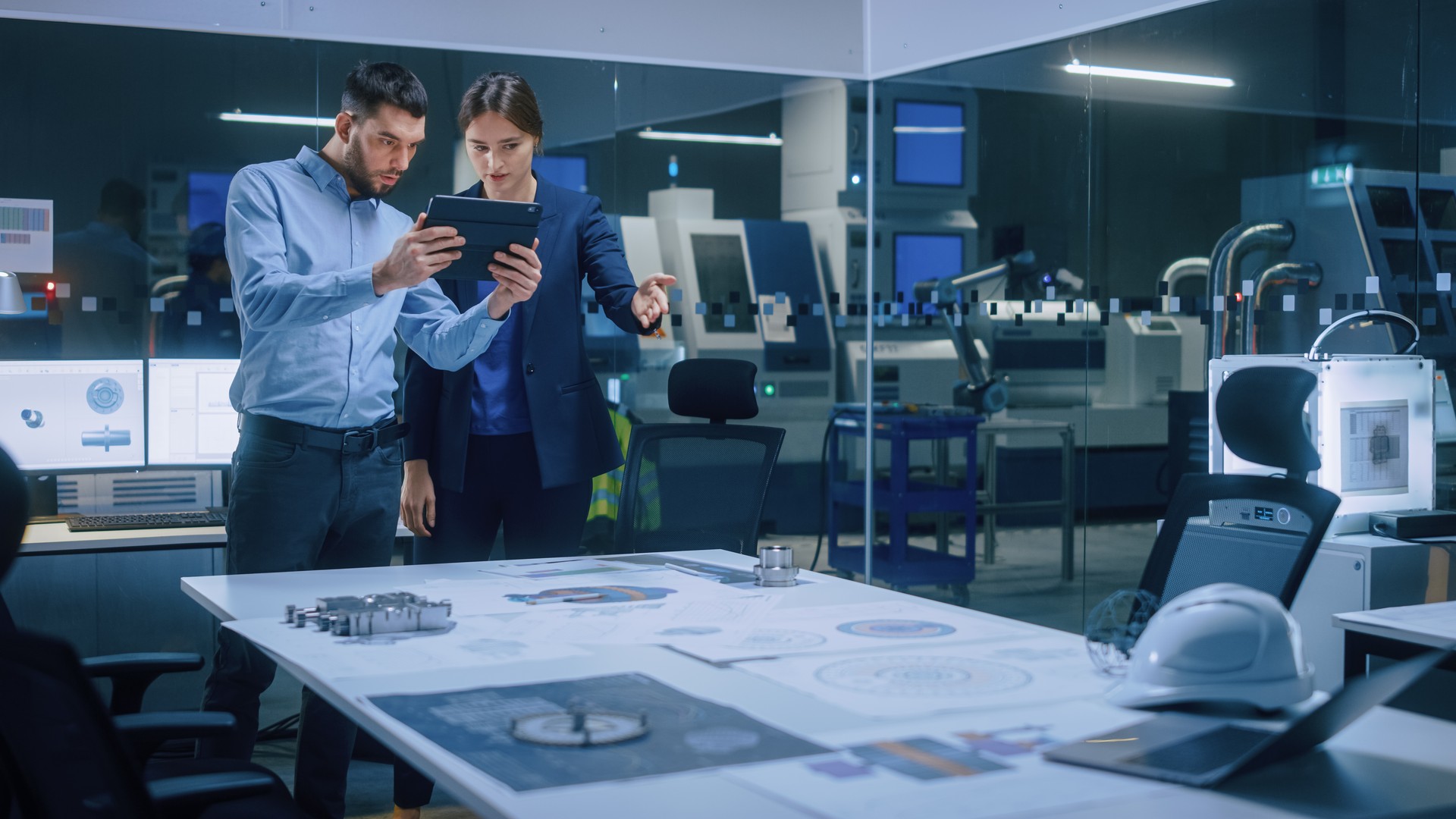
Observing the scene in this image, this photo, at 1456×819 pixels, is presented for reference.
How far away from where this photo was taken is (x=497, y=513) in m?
3.10

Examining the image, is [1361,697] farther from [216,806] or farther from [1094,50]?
[1094,50]

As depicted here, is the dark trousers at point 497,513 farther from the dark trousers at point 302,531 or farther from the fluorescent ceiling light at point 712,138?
the fluorescent ceiling light at point 712,138

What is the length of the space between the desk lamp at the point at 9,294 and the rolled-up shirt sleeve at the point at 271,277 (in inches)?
64.3

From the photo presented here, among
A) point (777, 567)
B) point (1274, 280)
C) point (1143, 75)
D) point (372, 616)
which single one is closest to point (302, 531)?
point (372, 616)

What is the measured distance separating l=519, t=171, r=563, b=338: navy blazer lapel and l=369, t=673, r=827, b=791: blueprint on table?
1593 millimetres

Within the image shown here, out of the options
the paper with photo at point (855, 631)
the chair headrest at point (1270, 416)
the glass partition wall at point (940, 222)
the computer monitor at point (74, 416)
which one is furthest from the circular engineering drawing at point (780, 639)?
the computer monitor at point (74, 416)

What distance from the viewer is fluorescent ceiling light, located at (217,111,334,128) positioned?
4430 mm

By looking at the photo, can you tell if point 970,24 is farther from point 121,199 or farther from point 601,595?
point 601,595

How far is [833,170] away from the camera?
218 inches

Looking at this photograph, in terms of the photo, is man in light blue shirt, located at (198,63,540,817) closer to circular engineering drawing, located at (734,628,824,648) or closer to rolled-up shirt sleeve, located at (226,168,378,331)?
rolled-up shirt sleeve, located at (226,168,378,331)

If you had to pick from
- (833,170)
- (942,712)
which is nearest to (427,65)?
(833,170)

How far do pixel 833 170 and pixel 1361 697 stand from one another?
4534 mm

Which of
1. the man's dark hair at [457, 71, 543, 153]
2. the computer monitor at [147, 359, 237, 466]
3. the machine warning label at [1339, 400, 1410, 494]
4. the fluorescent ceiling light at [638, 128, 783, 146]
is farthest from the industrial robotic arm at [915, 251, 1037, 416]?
the computer monitor at [147, 359, 237, 466]

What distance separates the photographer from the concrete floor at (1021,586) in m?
3.52
